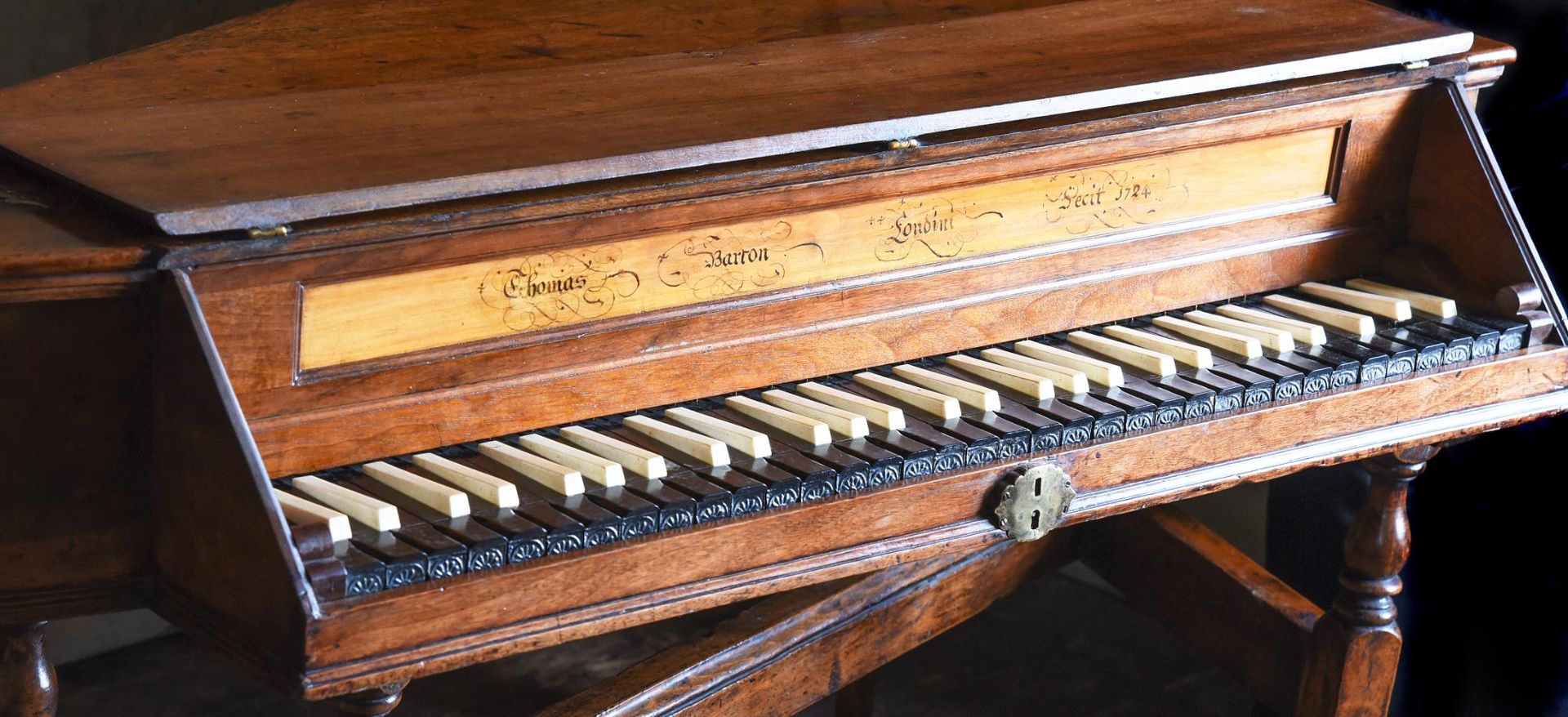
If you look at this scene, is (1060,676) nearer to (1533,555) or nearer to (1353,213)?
(1533,555)

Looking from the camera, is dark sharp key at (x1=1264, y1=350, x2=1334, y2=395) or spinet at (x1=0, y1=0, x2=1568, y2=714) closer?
spinet at (x1=0, y1=0, x2=1568, y2=714)

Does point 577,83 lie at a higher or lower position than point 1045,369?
higher

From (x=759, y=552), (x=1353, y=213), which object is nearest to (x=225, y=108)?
(x=759, y=552)

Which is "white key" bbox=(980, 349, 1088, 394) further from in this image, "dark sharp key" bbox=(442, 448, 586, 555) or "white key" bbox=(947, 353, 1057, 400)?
"dark sharp key" bbox=(442, 448, 586, 555)

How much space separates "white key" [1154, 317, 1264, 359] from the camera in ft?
7.22

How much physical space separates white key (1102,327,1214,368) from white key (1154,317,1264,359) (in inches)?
0.8

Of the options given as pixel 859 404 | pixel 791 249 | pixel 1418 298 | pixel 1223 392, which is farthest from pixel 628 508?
pixel 1418 298

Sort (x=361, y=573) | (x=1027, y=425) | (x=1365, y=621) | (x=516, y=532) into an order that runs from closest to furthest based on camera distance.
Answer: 1. (x=361, y=573)
2. (x=516, y=532)
3. (x=1027, y=425)
4. (x=1365, y=621)

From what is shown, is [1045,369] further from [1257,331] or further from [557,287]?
[557,287]

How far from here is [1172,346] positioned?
220cm

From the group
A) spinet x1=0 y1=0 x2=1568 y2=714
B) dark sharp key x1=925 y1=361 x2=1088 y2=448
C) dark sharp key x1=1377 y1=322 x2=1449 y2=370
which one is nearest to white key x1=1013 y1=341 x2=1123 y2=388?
spinet x1=0 y1=0 x2=1568 y2=714

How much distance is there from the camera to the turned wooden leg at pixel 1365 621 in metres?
2.61

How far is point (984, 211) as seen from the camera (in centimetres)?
222

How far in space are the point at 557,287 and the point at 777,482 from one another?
35cm
